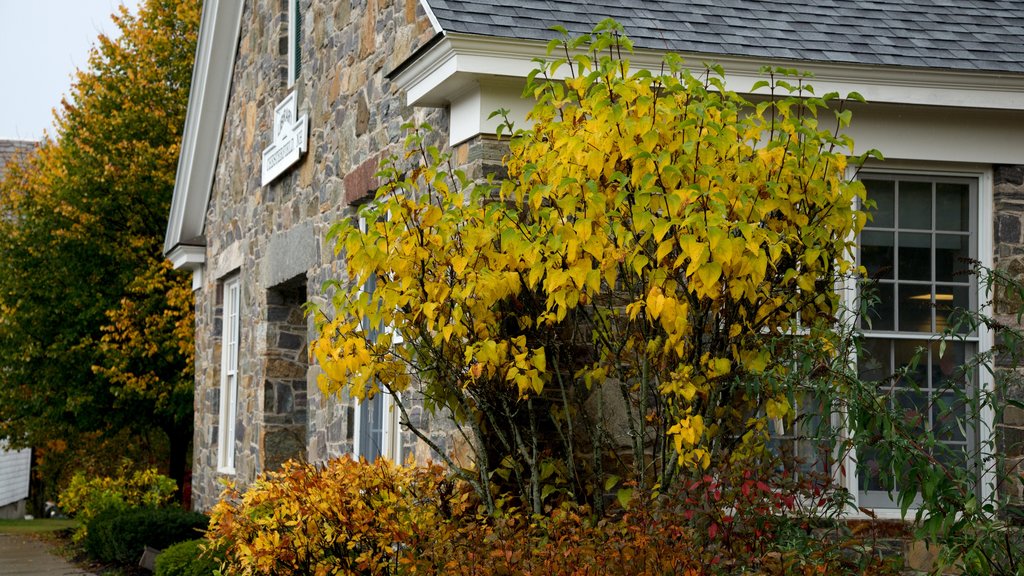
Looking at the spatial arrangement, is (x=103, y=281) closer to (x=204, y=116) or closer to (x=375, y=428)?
(x=204, y=116)

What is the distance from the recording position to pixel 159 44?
2167 centimetres

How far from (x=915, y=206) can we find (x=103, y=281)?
15735 millimetres

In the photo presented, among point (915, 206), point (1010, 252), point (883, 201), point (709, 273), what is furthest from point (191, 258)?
point (709, 273)

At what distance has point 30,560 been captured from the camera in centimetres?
1466

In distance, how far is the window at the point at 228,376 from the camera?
45.5 feet

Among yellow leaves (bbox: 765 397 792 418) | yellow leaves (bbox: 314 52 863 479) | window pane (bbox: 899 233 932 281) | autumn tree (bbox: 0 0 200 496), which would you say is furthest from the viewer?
autumn tree (bbox: 0 0 200 496)

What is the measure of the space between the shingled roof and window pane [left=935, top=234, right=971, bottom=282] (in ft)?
3.48

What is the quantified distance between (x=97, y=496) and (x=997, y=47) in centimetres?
1219

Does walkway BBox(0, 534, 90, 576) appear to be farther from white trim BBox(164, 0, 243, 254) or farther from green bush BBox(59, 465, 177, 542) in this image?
white trim BBox(164, 0, 243, 254)

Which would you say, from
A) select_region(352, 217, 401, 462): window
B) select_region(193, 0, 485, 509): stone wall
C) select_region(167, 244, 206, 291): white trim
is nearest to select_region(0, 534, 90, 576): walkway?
select_region(193, 0, 485, 509): stone wall

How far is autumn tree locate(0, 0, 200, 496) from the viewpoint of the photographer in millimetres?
19906

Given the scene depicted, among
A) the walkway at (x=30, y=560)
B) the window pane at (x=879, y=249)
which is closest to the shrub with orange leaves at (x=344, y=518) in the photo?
the window pane at (x=879, y=249)

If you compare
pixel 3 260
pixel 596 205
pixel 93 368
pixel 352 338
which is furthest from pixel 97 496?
pixel 596 205

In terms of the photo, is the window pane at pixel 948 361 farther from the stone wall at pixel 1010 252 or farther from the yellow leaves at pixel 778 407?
the yellow leaves at pixel 778 407
